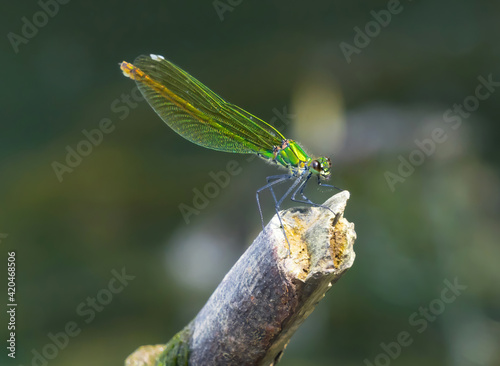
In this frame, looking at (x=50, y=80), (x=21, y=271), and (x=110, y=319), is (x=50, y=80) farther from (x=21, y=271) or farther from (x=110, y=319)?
(x=110, y=319)

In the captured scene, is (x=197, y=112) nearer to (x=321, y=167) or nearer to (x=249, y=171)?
(x=321, y=167)

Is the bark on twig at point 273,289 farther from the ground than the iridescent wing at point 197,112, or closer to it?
closer to it

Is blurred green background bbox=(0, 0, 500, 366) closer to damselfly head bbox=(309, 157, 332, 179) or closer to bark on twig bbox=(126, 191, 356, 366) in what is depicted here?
damselfly head bbox=(309, 157, 332, 179)

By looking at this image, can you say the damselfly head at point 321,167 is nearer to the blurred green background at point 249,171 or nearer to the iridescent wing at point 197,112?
the iridescent wing at point 197,112

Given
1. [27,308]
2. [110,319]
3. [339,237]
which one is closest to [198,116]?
[339,237]

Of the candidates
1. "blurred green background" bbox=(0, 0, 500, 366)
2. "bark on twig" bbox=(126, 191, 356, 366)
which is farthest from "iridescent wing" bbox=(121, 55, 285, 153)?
"blurred green background" bbox=(0, 0, 500, 366)

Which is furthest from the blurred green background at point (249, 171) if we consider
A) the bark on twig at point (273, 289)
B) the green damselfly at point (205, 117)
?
the bark on twig at point (273, 289)
